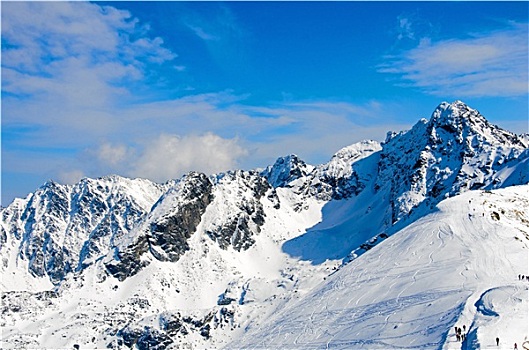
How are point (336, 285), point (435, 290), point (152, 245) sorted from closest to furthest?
point (435, 290)
point (336, 285)
point (152, 245)

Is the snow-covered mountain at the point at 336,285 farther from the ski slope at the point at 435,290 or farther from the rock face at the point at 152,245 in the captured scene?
the rock face at the point at 152,245

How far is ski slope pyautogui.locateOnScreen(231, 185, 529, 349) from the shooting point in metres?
40.1

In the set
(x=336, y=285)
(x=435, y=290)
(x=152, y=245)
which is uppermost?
(x=152, y=245)

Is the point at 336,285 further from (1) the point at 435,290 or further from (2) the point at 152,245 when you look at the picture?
(2) the point at 152,245

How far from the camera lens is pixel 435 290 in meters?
51.5

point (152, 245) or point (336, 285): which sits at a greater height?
point (152, 245)

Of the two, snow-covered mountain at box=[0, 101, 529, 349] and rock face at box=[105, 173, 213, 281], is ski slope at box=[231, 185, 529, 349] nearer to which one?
snow-covered mountain at box=[0, 101, 529, 349]

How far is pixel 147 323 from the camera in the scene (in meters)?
133

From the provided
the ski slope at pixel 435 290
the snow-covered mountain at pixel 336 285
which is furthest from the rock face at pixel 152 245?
the ski slope at pixel 435 290

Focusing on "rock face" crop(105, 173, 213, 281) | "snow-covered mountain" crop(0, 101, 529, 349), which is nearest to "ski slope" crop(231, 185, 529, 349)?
"snow-covered mountain" crop(0, 101, 529, 349)

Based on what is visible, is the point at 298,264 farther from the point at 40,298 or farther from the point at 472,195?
the point at 472,195

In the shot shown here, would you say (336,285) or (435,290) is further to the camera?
(336,285)

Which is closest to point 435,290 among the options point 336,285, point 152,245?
point 336,285

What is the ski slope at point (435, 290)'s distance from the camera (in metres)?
40.1
